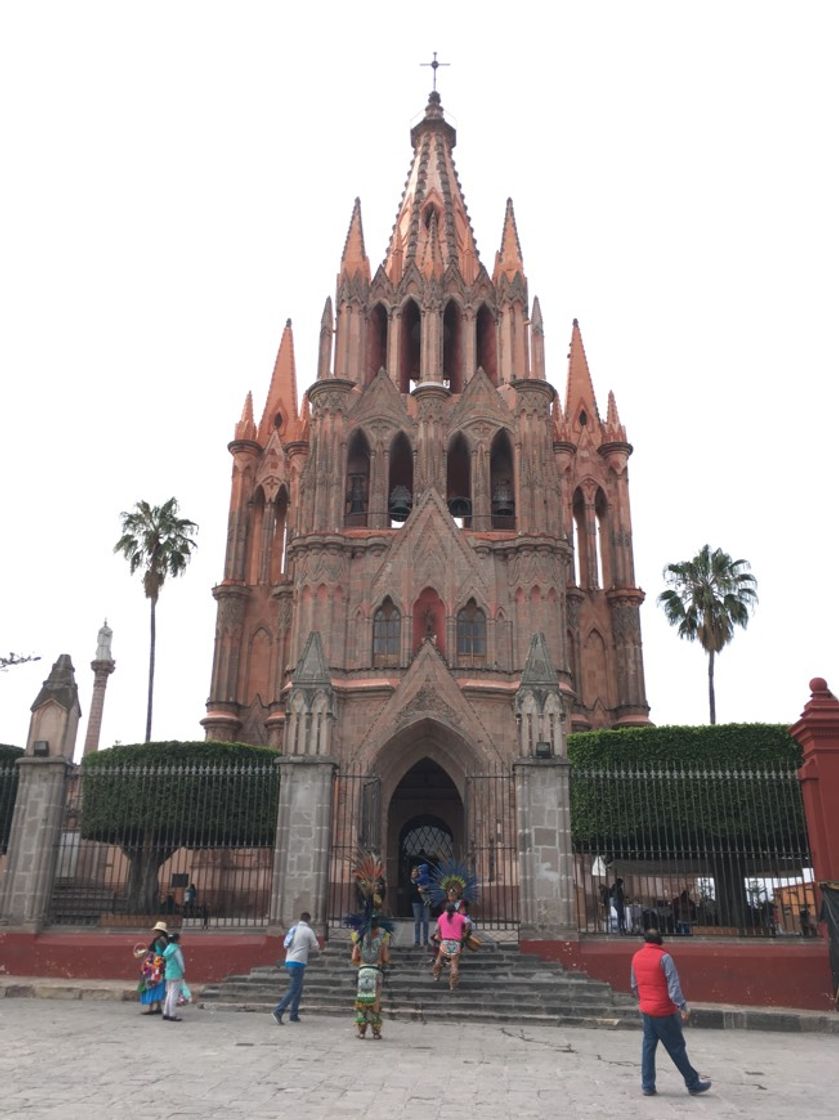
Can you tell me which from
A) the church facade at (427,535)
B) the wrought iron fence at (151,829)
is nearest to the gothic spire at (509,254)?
the church facade at (427,535)

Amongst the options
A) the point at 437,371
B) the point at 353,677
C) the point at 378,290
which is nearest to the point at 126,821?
the point at 353,677

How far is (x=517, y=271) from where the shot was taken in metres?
38.4

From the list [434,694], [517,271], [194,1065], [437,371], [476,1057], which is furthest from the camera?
[517,271]

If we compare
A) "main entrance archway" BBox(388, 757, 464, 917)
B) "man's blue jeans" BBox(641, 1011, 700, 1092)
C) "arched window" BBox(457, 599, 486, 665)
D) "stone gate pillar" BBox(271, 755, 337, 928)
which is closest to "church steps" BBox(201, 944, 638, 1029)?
"stone gate pillar" BBox(271, 755, 337, 928)

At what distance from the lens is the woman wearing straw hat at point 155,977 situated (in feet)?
45.2

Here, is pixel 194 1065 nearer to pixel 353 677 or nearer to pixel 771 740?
pixel 771 740

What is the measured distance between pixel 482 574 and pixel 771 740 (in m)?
12.9

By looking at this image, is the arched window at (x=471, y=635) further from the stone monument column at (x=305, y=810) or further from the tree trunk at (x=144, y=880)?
the stone monument column at (x=305, y=810)

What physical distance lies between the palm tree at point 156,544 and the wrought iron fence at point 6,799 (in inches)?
792

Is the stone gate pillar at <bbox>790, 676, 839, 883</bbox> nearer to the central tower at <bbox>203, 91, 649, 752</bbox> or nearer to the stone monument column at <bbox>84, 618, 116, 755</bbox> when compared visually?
the central tower at <bbox>203, 91, 649, 752</bbox>

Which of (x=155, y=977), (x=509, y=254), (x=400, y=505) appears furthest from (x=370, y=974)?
(x=509, y=254)

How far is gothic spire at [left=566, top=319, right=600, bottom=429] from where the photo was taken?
39594 millimetres

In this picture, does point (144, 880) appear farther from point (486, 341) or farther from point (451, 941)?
point (486, 341)

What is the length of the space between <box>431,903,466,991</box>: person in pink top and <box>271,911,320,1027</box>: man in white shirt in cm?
238
